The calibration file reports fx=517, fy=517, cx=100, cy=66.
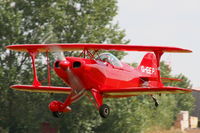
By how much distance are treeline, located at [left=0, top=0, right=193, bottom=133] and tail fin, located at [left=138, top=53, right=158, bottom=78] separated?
1617 centimetres

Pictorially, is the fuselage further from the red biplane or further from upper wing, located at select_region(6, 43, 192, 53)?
upper wing, located at select_region(6, 43, 192, 53)

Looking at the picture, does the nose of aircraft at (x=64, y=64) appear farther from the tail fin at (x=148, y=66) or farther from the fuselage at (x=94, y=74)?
the tail fin at (x=148, y=66)

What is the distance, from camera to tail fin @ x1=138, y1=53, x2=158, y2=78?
21.7m

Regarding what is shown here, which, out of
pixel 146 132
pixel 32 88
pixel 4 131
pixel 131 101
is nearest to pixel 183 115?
pixel 146 132

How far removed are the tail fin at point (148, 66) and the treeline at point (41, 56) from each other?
16.2 meters

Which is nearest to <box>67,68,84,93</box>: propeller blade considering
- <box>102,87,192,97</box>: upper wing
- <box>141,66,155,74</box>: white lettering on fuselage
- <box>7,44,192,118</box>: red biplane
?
<box>7,44,192,118</box>: red biplane

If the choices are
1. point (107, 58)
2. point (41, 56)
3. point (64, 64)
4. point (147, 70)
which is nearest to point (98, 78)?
point (107, 58)

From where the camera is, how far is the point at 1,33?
4062 centimetres

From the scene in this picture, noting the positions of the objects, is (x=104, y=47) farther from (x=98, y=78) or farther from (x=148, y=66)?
(x=148, y=66)

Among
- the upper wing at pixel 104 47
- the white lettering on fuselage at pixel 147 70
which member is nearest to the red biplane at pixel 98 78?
the upper wing at pixel 104 47

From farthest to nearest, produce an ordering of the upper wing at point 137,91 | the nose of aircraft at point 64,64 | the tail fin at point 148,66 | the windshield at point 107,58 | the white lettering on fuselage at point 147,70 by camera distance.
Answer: the white lettering on fuselage at point 147,70 < the tail fin at point 148,66 < the windshield at point 107,58 < the upper wing at point 137,91 < the nose of aircraft at point 64,64

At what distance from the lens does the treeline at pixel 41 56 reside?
40.1m

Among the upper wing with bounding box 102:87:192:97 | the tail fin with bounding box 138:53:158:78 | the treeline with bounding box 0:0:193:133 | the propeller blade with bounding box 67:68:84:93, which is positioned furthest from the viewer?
the treeline with bounding box 0:0:193:133

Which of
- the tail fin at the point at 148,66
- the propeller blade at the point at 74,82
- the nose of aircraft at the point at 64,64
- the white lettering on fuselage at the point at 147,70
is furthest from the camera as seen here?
the white lettering on fuselage at the point at 147,70
